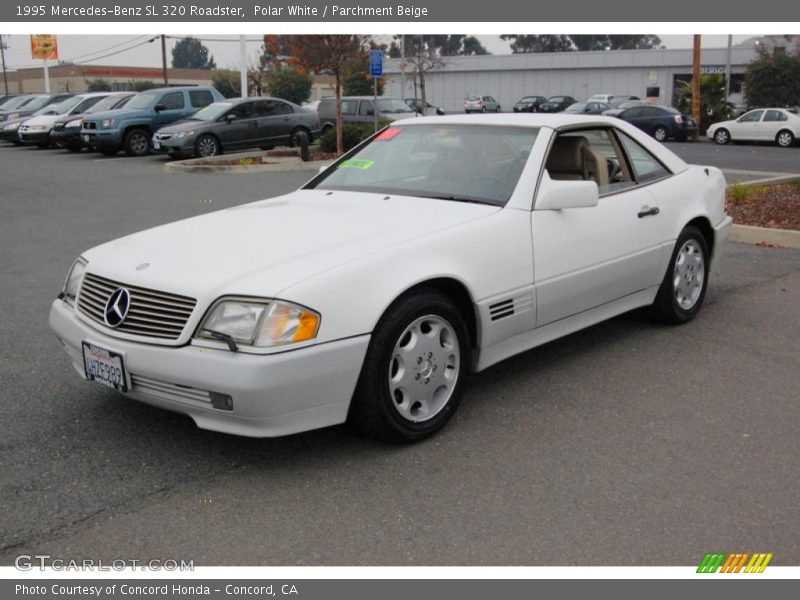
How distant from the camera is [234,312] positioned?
363 cm

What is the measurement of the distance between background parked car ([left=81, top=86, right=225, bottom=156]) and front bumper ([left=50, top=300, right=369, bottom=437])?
1885 cm

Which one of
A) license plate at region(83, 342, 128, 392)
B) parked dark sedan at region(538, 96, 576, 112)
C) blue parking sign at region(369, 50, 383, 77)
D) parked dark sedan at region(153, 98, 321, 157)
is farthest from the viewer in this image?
parked dark sedan at region(538, 96, 576, 112)

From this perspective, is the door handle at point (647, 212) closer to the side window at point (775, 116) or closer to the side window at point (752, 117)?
the side window at point (775, 116)

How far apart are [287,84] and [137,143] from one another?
4703cm

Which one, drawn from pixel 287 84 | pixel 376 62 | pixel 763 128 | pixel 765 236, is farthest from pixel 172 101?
pixel 287 84

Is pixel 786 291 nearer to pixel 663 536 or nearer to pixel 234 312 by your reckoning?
pixel 663 536

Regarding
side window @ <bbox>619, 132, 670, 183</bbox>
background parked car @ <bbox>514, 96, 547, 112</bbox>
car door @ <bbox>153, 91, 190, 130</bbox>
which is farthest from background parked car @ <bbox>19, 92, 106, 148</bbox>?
background parked car @ <bbox>514, 96, 547, 112</bbox>

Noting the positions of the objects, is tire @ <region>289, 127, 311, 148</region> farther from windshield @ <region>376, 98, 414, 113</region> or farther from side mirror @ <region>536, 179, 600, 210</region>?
side mirror @ <region>536, 179, 600, 210</region>

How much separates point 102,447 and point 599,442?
2.32 m

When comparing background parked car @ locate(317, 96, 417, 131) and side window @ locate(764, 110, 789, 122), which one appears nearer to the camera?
background parked car @ locate(317, 96, 417, 131)

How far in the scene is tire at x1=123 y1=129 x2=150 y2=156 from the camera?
847 inches

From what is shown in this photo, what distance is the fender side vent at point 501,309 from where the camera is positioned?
4.39 m

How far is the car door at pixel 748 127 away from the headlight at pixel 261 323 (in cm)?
2756

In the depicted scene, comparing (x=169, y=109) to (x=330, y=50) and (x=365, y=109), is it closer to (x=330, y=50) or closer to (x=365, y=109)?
(x=330, y=50)
